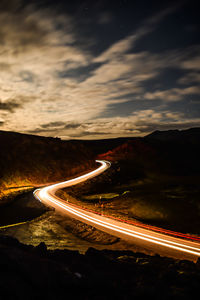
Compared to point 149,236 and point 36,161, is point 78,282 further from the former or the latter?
point 36,161

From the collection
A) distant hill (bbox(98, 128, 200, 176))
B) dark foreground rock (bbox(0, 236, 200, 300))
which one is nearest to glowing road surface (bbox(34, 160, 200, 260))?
dark foreground rock (bbox(0, 236, 200, 300))

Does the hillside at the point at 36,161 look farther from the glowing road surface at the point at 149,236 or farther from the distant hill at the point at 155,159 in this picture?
the glowing road surface at the point at 149,236

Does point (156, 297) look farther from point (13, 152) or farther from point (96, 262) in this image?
point (13, 152)

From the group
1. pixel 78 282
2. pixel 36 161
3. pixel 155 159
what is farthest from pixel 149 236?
pixel 155 159

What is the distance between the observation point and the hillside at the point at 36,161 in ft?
206

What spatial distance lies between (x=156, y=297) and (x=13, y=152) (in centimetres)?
7938

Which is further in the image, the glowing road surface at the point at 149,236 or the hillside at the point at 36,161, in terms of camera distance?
the hillside at the point at 36,161

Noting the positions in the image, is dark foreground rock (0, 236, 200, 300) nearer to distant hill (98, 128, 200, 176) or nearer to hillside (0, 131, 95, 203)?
hillside (0, 131, 95, 203)

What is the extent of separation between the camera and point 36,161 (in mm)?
76188

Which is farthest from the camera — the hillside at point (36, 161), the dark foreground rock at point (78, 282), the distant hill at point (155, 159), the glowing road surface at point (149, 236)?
the distant hill at point (155, 159)

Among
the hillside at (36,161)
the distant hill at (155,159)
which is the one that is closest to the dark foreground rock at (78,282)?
the hillside at (36,161)

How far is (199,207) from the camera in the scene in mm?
34656

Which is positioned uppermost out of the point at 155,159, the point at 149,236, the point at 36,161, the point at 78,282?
the point at 36,161

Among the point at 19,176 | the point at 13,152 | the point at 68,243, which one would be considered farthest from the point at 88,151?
the point at 68,243
